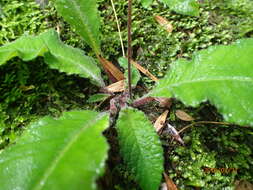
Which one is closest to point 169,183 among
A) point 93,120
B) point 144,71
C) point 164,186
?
point 164,186

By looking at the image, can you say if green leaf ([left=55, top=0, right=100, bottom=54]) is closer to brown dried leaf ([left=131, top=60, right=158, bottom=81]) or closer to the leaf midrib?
brown dried leaf ([left=131, top=60, right=158, bottom=81])

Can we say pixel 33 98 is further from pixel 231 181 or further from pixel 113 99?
pixel 231 181

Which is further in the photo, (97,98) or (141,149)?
(97,98)

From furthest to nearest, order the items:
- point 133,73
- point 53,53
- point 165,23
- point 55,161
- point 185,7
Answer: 1. point 165,23
2. point 133,73
3. point 53,53
4. point 185,7
5. point 55,161

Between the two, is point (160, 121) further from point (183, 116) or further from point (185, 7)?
point (185, 7)

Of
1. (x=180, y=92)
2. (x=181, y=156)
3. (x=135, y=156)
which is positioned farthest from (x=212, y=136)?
(x=135, y=156)
